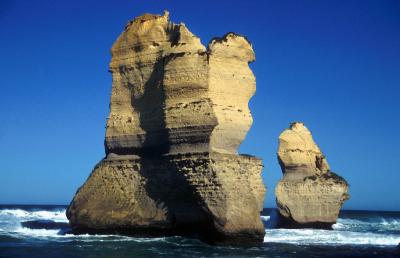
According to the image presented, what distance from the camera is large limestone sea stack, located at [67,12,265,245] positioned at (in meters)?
23.8

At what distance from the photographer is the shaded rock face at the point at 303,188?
127 feet

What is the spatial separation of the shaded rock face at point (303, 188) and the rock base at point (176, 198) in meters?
13.4

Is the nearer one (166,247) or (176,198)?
(166,247)

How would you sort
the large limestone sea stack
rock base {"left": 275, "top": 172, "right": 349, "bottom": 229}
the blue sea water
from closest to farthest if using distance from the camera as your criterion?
the blue sea water → the large limestone sea stack → rock base {"left": 275, "top": 172, "right": 349, "bottom": 229}

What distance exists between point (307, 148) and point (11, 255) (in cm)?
2550

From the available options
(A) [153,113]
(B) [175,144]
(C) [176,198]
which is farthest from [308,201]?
(B) [175,144]

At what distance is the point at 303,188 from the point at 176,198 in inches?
626

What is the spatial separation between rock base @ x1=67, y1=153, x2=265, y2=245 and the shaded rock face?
44.1ft

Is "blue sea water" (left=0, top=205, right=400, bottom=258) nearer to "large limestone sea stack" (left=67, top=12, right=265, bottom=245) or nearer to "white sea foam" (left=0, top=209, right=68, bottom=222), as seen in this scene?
"large limestone sea stack" (left=67, top=12, right=265, bottom=245)

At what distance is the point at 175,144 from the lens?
25391mm

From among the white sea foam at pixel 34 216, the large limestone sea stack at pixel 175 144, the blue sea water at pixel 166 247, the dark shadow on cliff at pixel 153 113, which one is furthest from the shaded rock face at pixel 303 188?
the white sea foam at pixel 34 216

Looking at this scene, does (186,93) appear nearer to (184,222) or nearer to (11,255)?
(184,222)

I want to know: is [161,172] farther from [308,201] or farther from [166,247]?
[308,201]

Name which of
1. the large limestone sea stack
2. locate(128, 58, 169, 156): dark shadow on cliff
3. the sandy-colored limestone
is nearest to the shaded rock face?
the large limestone sea stack
